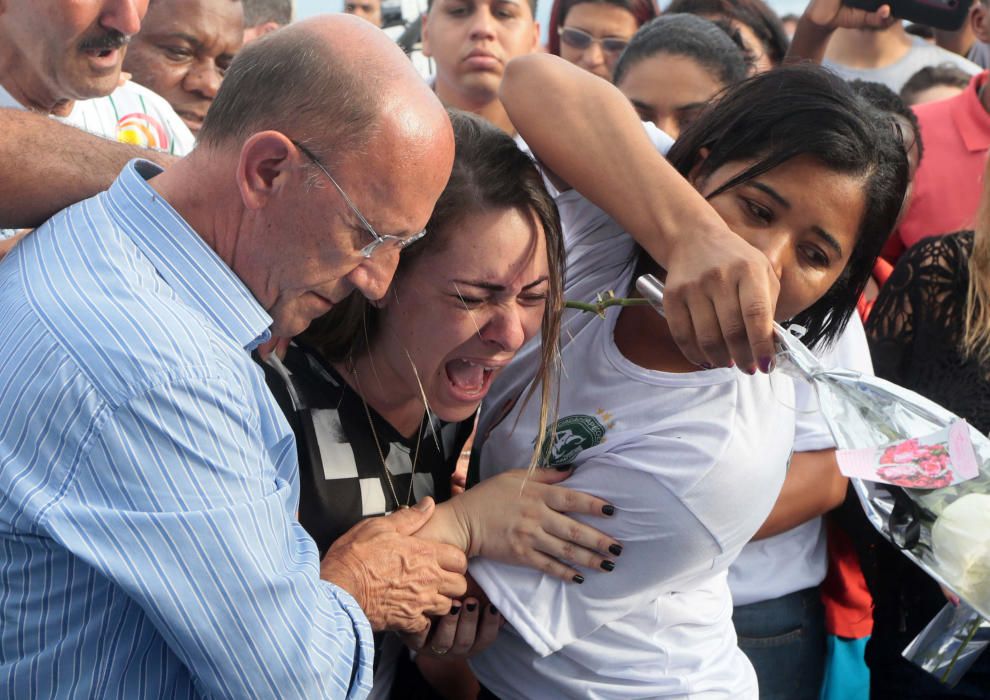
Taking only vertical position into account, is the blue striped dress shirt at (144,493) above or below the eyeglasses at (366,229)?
below

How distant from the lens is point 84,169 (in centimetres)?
176

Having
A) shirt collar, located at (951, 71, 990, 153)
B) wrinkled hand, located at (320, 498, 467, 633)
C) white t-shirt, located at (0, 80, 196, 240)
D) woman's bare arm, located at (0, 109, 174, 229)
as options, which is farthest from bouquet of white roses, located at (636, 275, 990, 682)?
shirt collar, located at (951, 71, 990, 153)

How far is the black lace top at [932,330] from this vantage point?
110 inches

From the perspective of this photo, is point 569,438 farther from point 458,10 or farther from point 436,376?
point 458,10

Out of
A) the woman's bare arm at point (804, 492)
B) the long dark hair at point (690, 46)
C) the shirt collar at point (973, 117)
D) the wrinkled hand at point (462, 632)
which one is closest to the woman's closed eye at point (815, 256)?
the woman's bare arm at point (804, 492)

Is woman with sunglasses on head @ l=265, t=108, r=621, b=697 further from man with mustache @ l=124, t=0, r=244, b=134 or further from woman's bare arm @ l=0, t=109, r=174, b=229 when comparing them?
man with mustache @ l=124, t=0, r=244, b=134

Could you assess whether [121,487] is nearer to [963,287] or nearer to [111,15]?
[111,15]

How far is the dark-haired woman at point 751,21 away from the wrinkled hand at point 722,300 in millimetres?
2590

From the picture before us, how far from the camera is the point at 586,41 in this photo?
169 inches

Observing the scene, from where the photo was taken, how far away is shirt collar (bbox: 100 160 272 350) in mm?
1459

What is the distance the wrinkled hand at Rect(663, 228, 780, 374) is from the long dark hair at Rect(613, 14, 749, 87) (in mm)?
1771

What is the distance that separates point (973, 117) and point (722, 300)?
285cm

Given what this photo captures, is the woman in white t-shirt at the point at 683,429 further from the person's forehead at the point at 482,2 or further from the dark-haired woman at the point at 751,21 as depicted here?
the dark-haired woman at the point at 751,21

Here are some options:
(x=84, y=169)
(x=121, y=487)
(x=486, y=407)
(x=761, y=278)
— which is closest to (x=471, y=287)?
(x=486, y=407)
